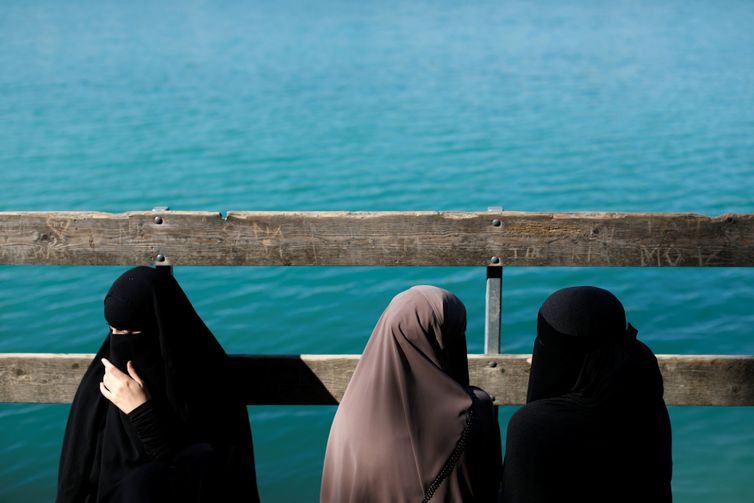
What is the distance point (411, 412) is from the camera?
3.01 m

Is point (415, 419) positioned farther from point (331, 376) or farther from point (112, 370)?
point (112, 370)

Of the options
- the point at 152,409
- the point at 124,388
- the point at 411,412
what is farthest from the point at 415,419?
the point at 124,388

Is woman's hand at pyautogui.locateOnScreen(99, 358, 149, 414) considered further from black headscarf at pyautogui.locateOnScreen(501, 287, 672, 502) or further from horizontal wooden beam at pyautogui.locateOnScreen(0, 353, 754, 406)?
black headscarf at pyautogui.locateOnScreen(501, 287, 672, 502)

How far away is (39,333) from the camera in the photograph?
8891 mm

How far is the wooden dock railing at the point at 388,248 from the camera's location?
354 cm

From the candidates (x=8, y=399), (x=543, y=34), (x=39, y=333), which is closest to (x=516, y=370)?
(x=8, y=399)

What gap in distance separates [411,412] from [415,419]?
0.09 feet

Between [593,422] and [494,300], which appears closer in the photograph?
[593,422]

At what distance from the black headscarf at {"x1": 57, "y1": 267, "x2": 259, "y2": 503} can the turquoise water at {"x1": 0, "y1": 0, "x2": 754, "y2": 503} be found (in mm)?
2969

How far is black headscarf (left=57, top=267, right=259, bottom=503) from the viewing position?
130 inches

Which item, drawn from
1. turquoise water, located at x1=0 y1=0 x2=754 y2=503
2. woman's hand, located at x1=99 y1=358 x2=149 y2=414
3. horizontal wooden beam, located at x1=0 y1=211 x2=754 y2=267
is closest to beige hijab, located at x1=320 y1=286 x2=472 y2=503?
horizontal wooden beam, located at x1=0 y1=211 x2=754 y2=267

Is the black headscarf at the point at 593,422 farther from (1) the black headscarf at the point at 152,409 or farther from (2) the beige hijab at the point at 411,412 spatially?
(1) the black headscarf at the point at 152,409

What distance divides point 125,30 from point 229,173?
19.3 meters

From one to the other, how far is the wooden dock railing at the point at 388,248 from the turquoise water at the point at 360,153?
9.02ft
